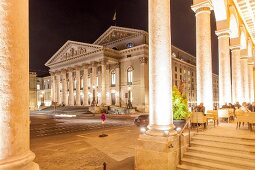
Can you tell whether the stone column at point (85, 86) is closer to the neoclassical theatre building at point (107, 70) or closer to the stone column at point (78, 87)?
the neoclassical theatre building at point (107, 70)

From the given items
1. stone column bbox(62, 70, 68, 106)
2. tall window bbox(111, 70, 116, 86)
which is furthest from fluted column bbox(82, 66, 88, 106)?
stone column bbox(62, 70, 68, 106)

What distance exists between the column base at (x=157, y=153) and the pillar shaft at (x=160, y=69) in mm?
373

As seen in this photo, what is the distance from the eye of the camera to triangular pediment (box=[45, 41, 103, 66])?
174 feet

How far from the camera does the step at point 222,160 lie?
6.90 m

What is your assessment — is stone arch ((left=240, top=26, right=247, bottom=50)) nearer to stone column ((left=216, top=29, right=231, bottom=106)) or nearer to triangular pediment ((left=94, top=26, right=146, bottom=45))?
stone column ((left=216, top=29, right=231, bottom=106))

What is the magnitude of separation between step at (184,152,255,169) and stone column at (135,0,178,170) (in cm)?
107

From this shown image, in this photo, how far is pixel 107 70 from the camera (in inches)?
2149

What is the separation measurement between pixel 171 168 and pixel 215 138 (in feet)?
9.23

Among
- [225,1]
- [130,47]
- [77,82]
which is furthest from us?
[77,82]

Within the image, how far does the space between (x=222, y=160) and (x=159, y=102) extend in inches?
110

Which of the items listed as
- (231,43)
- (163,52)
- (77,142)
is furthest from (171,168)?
(231,43)

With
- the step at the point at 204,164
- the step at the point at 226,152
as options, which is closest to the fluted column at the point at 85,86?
the step at the point at 226,152

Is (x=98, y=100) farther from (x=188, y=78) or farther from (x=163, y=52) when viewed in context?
(x=163, y=52)

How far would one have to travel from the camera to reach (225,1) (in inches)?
661
